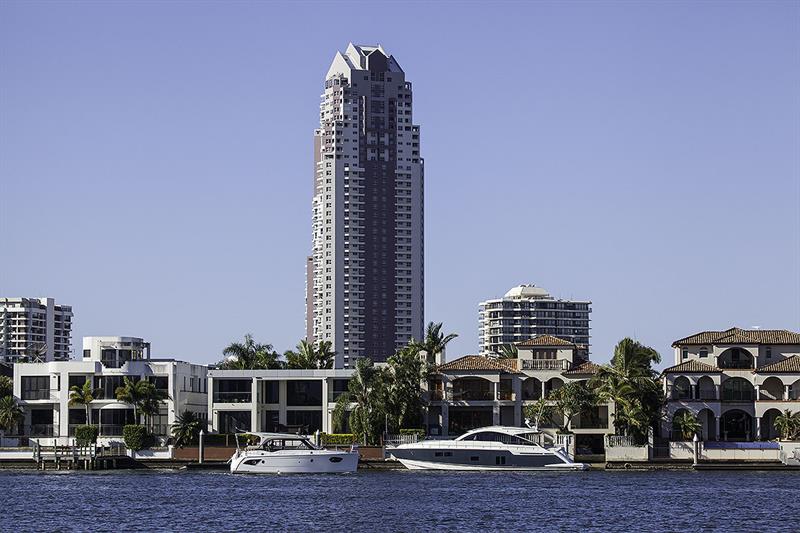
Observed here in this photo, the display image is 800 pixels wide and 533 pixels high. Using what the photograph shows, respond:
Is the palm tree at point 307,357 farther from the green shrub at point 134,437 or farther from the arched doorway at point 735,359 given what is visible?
the arched doorway at point 735,359

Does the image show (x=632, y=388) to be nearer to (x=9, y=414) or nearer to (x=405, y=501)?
(x=405, y=501)

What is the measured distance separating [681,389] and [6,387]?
2630 inches

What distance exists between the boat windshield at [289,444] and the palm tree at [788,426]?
41477mm

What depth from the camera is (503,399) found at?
14312cm

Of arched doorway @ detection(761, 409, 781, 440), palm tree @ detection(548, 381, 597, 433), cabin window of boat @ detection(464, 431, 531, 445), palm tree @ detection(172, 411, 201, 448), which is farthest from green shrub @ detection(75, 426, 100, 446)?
arched doorway @ detection(761, 409, 781, 440)

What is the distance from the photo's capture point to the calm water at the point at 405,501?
82.1m

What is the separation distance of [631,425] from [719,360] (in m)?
14.1

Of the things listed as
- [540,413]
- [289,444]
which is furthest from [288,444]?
[540,413]

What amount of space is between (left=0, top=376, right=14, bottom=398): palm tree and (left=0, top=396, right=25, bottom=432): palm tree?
4.53 meters

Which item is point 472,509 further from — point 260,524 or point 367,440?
point 367,440

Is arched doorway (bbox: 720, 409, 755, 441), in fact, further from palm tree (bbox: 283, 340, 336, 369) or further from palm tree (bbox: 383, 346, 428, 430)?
palm tree (bbox: 283, 340, 336, 369)

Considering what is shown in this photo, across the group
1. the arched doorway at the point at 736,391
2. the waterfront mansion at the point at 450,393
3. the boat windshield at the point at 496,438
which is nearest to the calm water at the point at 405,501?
the boat windshield at the point at 496,438

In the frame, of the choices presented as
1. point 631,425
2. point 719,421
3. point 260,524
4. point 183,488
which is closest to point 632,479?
point 631,425

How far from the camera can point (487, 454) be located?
125 m
